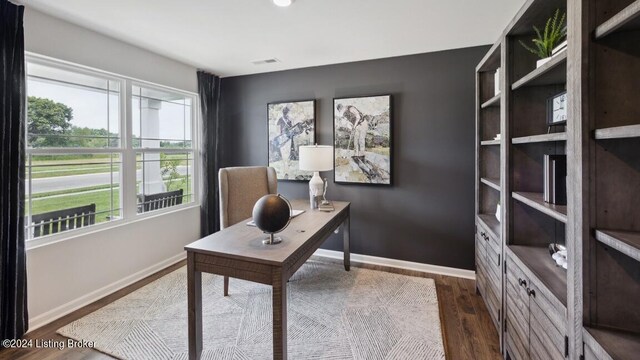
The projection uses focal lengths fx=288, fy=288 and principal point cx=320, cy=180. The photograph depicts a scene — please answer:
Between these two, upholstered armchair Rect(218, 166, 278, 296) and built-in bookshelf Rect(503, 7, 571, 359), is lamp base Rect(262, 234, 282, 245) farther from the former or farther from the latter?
built-in bookshelf Rect(503, 7, 571, 359)

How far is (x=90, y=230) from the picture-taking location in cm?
259

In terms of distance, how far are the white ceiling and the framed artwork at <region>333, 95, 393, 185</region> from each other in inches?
21.2

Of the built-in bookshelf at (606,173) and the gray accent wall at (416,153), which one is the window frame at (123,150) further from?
the built-in bookshelf at (606,173)

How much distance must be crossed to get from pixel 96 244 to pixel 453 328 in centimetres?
310

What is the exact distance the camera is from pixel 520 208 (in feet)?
5.79

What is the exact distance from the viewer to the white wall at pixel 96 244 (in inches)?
86.8

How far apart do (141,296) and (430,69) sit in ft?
11.8

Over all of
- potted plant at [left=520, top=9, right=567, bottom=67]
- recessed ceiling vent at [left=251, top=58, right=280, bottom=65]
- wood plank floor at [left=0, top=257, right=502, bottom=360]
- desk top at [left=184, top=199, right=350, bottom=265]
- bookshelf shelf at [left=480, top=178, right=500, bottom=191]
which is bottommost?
wood plank floor at [left=0, top=257, right=502, bottom=360]

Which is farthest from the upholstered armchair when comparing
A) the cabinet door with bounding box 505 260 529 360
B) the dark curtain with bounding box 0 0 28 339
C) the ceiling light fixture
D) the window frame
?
the cabinet door with bounding box 505 260 529 360

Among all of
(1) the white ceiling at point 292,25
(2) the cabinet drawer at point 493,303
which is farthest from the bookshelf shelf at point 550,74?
(2) the cabinet drawer at point 493,303

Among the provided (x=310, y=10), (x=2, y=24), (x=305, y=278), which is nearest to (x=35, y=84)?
(x=2, y=24)

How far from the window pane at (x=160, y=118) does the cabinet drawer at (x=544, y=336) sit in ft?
11.6

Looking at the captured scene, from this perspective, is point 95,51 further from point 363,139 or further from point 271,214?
point 363,139

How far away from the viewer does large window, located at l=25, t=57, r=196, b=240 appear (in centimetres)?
229
